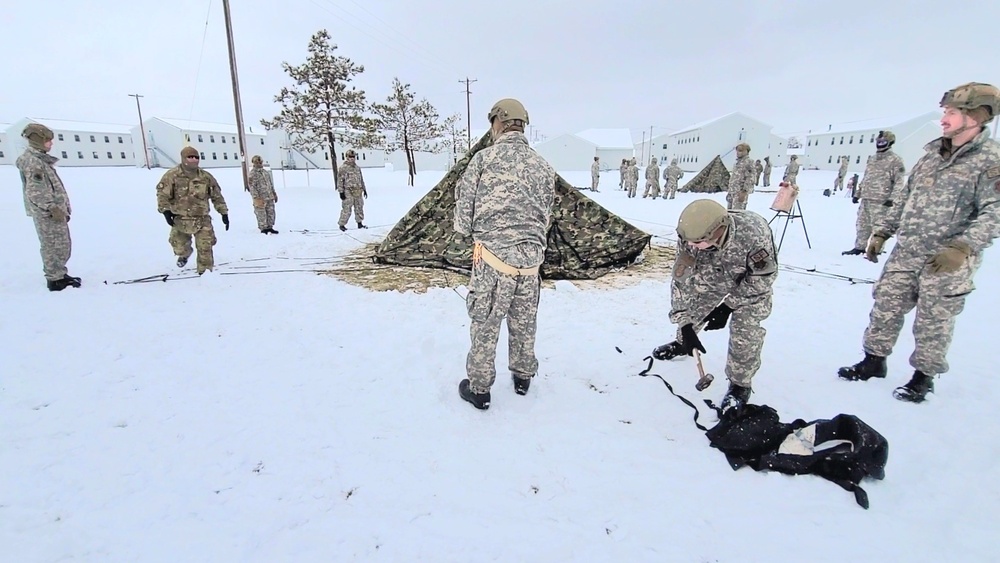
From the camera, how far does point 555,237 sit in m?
6.06

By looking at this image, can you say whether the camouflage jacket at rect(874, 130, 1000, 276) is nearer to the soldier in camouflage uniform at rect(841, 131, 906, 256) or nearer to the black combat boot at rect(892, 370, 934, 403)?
the black combat boot at rect(892, 370, 934, 403)

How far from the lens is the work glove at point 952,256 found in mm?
2629

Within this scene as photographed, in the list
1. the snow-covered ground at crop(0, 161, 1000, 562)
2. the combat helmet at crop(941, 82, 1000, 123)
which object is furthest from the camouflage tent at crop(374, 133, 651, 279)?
the combat helmet at crop(941, 82, 1000, 123)

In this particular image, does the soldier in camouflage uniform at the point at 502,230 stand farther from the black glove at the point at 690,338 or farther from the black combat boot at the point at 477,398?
the black glove at the point at 690,338

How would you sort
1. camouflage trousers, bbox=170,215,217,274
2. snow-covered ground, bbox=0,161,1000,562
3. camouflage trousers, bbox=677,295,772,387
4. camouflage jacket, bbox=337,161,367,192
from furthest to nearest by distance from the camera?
camouflage jacket, bbox=337,161,367,192
camouflage trousers, bbox=170,215,217,274
camouflage trousers, bbox=677,295,772,387
snow-covered ground, bbox=0,161,1000,562

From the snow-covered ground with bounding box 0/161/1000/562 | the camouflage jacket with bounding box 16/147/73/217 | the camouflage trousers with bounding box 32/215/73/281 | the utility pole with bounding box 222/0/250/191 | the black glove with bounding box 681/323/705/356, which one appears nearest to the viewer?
the snow-covered ground with bounding box 0/161/1000/562

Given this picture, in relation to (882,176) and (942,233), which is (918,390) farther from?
(882,176)

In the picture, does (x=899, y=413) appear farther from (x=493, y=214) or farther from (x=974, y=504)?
(x=493, y=214)

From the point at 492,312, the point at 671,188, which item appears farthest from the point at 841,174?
the point at 492,312

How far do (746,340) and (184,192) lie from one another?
6.40 m

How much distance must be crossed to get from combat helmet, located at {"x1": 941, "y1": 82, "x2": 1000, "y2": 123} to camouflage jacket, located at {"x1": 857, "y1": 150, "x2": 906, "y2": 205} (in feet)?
15.6

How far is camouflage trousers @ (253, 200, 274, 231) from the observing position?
9.00m

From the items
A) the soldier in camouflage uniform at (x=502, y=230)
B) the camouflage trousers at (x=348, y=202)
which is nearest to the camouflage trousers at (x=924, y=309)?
the soldier in camouflage uniform at (x=502, y=230)

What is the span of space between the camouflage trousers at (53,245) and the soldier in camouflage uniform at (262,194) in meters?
3.98
